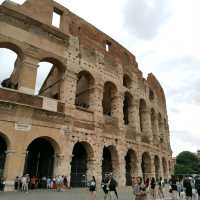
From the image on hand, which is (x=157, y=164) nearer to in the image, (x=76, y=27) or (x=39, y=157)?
(x=39, y=157)

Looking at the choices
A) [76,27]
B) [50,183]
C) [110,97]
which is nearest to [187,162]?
[110,97]

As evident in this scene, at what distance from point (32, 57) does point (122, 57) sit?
32.8 feet

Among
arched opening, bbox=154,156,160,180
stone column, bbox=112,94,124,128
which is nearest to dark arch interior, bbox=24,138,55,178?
stone column, bbox=112,94,124,128

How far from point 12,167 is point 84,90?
346 inches

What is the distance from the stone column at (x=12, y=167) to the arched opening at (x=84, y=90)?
22.0ft

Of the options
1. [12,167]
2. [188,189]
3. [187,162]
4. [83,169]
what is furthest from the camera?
[187,162]

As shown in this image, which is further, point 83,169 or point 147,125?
point 147,125

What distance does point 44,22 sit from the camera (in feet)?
51.7

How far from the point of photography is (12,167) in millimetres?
12125

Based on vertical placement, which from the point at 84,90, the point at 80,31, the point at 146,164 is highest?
the point at 80,31

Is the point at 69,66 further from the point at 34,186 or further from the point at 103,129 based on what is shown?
the point at 34,186

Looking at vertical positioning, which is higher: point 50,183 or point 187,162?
point 187,162

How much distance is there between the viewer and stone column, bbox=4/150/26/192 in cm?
1180

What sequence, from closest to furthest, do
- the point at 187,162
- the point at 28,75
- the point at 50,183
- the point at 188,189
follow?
the point at 188,189 < the point at 50,183 < the point at 28,75 < the point at 187,162
